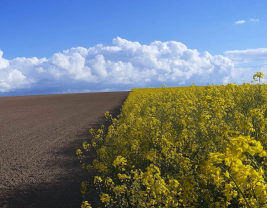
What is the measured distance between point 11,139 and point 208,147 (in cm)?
1044

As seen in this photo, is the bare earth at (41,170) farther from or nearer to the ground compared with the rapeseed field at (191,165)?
nearer to the ground

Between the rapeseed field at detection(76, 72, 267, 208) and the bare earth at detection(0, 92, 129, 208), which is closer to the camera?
the rapeseed field at detection(76, 72, 267, 208)

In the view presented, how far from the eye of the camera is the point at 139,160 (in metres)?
6.39

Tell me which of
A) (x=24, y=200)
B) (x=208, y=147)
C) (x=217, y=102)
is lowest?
(x=24, y=200)

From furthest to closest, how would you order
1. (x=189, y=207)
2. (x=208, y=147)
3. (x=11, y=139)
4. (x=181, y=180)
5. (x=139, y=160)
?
(x=11, y=139) < (x=139, y=160) < (x=208, y=147) < (x=181, y=180) < (x=189, y=207)

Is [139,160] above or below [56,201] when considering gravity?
above

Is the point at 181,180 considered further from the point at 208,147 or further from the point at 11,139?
the point at 11,139

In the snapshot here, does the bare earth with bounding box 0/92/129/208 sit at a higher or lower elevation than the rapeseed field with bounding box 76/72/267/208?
lower

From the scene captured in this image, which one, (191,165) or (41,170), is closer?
(191,165)

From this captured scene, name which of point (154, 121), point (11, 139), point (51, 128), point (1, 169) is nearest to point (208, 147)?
point (154, 121)

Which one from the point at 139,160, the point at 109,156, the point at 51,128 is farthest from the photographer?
the point at 51,128

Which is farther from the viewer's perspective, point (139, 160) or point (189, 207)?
point (139, 160)

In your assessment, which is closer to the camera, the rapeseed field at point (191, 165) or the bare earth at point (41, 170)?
the rapeseed field at point (191, 165)

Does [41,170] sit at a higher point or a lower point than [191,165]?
lower
